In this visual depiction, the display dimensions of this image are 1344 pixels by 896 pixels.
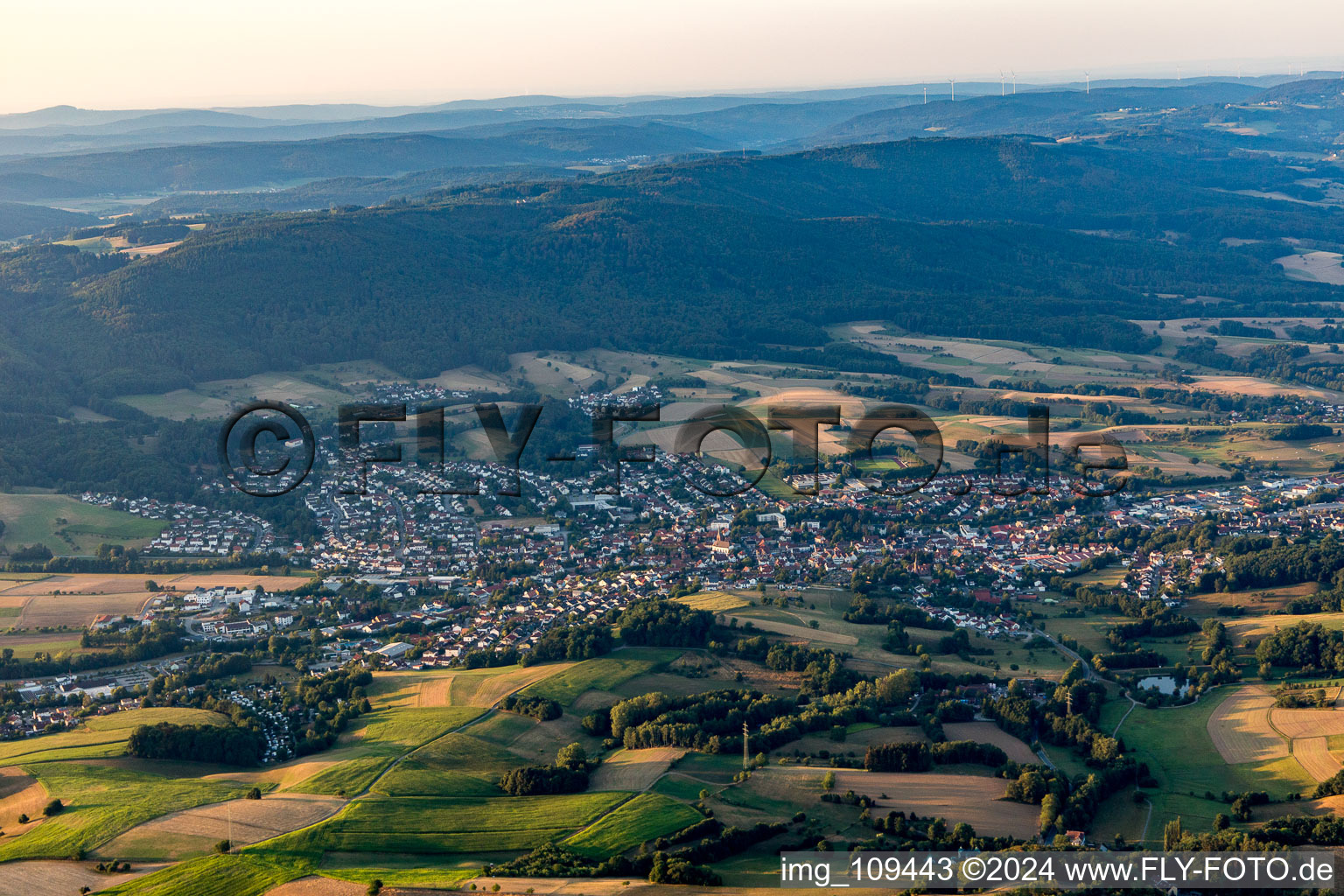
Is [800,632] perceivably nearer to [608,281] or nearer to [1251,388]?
[1251,388]

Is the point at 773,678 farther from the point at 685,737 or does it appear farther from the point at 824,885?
the point at 824,885

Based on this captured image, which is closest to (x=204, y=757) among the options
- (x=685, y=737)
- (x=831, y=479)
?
(x=685, y=737)

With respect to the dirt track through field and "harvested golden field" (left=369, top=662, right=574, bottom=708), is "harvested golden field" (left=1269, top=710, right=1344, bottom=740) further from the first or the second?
"harvested golden field" (left=369, top=662, right=574, bottom=708)

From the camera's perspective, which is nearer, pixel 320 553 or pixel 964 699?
pixel 964 699

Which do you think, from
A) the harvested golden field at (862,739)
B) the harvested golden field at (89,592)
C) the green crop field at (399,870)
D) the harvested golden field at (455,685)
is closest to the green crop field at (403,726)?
the harvested golden field at (455,685)

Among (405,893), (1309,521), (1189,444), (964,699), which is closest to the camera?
(405,893)

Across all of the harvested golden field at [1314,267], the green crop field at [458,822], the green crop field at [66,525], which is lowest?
the green crop field at [458,822]

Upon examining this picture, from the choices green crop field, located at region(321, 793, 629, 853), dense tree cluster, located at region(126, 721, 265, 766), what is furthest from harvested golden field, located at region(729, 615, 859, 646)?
dense tree cluster, located at region(126, 721, 265, 766)
